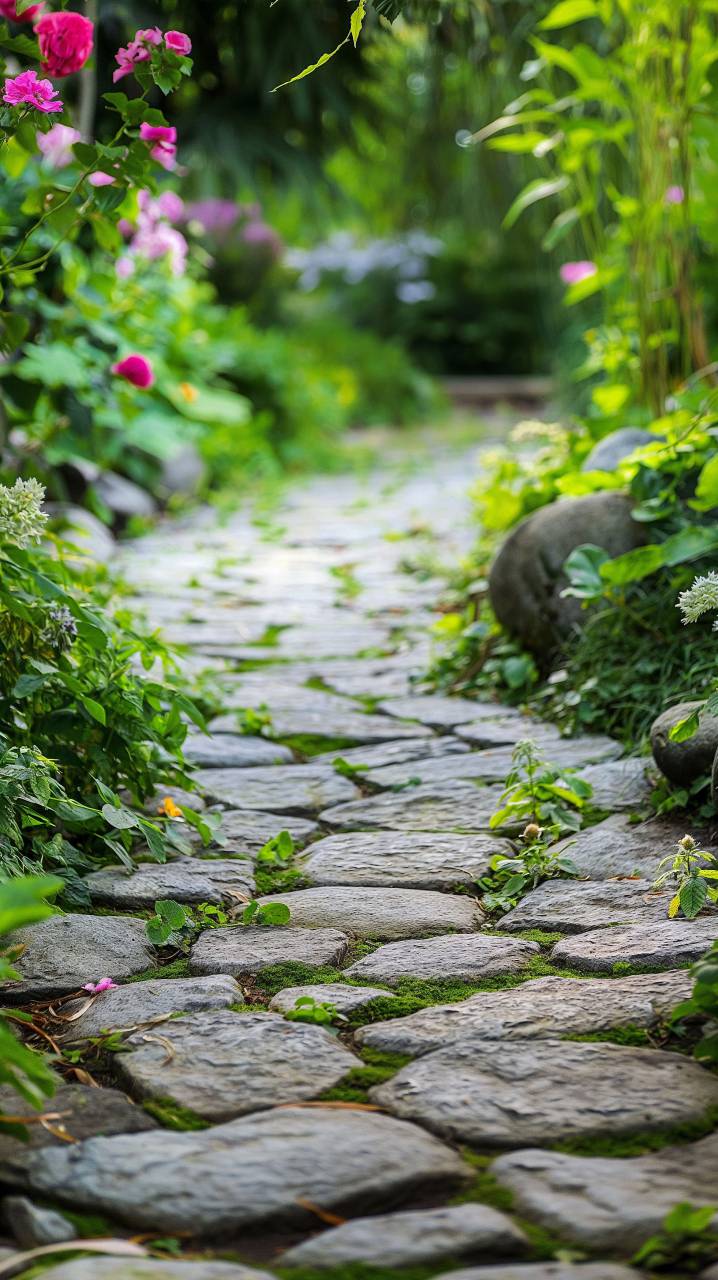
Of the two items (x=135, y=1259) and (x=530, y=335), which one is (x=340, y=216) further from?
(x=135, y=1259)

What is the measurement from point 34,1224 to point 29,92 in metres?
1.81

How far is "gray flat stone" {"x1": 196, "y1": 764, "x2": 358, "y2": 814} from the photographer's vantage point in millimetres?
2820

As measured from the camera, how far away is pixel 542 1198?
135cm

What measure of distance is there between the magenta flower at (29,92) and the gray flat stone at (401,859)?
1.41m

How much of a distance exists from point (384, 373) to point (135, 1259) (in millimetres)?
11544

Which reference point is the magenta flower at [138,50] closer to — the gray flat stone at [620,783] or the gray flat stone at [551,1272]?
the gray flat stone at [620,783]

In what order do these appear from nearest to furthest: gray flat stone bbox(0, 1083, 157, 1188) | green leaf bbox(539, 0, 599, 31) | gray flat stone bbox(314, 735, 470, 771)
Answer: gray flat stone bbox(0, 1083, 157, 1188)
gray flat stone bbox(314, 735, 470, 771)
green leaf bbox(539, 0, 599, 31)

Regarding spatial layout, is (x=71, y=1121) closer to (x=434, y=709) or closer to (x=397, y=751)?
(x=397, y=751)

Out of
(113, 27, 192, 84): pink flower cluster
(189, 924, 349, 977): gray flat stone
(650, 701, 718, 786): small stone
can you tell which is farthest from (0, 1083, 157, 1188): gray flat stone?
(113, 27, 192, 84): pink flower cluster

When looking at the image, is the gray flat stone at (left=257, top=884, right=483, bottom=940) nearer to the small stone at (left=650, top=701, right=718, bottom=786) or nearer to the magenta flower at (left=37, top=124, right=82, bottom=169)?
the small stone at (left=650, top=701, right=718, bottom=786)

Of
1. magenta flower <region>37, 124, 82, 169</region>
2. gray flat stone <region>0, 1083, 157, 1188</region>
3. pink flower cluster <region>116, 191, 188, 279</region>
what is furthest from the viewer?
pink flower cluster <region>116, 191, 188, 279</region>

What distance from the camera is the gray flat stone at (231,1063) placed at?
159 centimetres

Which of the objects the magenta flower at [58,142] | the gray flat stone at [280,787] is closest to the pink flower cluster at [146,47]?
the gray flat stone at [280,787]

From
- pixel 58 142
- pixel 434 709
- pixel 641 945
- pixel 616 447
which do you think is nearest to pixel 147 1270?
pixel 641 945
